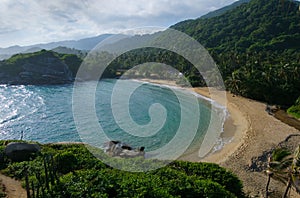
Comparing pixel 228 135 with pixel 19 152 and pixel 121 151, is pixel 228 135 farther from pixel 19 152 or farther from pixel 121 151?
pixel 19 152

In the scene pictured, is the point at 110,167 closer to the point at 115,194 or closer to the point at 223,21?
the point at 115,194

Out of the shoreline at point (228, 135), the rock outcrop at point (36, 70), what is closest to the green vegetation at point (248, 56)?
the rock outcrop at point (36, 70)

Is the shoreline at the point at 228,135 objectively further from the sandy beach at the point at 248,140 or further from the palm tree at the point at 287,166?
the palm tree at the point at 287,166

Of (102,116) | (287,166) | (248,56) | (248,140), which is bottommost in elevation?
(248,140)

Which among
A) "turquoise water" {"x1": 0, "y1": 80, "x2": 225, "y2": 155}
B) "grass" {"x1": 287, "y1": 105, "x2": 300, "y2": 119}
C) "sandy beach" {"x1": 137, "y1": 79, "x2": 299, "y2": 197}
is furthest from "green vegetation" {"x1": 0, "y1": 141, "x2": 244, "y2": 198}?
"grass" {"x1": 287, "y1": 105, "x2": 300, "y2": 119}

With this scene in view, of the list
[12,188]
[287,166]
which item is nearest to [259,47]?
[287,166]

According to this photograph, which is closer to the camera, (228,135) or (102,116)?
(228,135)

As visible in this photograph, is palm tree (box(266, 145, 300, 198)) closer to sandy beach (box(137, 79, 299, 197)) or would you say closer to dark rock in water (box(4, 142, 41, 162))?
sandy beach (box(137, 79, 299, 197))
